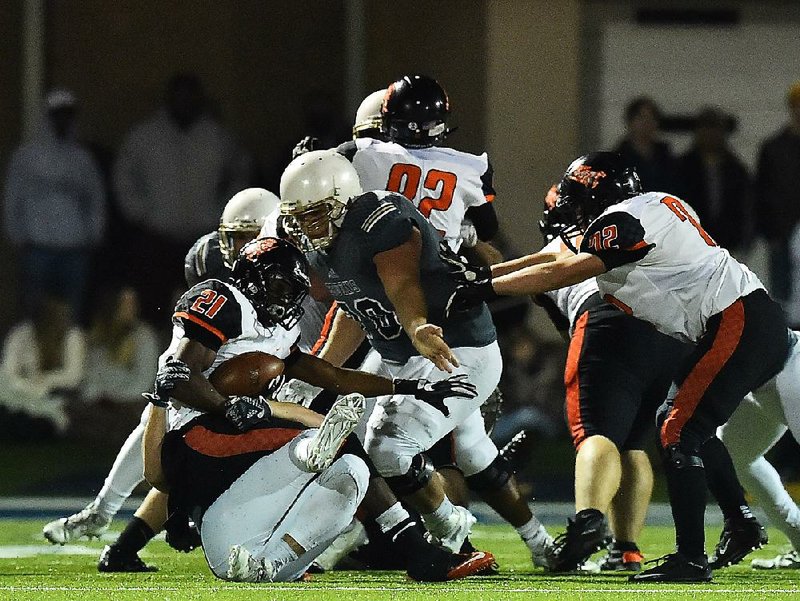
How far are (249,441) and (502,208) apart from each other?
740 centimetres

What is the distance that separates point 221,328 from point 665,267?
1.47 metres

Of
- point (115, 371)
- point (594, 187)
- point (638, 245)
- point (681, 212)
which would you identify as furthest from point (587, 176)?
point (115, 371)

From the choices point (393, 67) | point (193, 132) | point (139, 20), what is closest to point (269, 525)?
point (193, 132)

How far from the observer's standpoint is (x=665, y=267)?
6305 millimetres

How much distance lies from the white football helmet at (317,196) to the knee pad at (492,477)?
3.50ft

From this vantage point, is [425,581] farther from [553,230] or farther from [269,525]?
[553,230]

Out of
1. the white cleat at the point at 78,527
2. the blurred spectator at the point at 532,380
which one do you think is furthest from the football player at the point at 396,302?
the blurred spectator at the point at 532,380

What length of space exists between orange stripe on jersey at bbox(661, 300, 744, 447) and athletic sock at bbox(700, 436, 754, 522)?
2.09 feet

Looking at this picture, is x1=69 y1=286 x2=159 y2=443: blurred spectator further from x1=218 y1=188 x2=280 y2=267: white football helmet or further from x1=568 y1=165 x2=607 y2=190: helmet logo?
x1=568 y1=165 x2=607 y2=190: helmet logo

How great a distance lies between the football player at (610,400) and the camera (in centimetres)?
659

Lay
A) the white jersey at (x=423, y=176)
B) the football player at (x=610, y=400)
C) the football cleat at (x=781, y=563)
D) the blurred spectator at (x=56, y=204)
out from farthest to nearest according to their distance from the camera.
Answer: the blurred spectator at (x=56, y=204)
the white jersey at (x=423, y=176)
the football cleat at (x=781, y=563)
the football player at (x=610, y=400)

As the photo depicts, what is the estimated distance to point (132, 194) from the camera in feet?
42.2

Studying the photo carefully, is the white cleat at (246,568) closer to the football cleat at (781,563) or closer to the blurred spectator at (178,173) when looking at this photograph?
the football cleat at (781,563)

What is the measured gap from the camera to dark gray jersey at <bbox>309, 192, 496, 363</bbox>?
20.7ft
